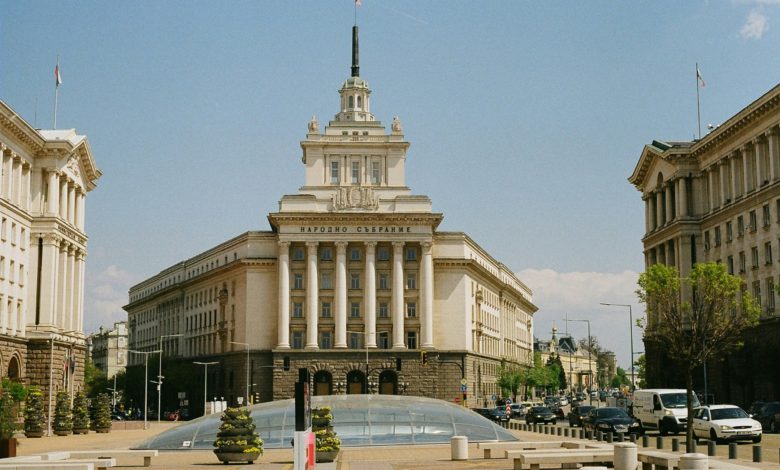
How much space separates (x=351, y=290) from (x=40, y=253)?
45199 mm

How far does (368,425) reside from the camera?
54469 millimetres

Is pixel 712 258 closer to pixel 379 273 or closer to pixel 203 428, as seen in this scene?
pixel 379 273

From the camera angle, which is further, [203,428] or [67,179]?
[67,179]

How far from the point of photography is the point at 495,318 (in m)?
152

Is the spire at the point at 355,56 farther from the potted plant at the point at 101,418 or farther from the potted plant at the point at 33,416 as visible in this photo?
the potted plant at the point at 33,416

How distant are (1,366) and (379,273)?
182 ft

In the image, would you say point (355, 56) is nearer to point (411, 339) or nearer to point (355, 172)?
point (355, 172)

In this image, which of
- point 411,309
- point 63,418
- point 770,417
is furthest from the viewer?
point 411,309

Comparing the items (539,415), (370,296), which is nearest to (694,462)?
(539,415)

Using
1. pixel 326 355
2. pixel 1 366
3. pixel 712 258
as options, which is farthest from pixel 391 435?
pixel 326 355

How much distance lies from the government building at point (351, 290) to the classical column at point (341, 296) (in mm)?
111

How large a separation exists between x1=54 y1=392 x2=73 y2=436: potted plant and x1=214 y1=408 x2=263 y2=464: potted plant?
39.6m

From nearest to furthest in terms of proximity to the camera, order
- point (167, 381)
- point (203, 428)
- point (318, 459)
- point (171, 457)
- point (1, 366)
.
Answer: point (318, 459) → point (171, 457) → point (203, 428) → point (1, 366) → point (167, 381)

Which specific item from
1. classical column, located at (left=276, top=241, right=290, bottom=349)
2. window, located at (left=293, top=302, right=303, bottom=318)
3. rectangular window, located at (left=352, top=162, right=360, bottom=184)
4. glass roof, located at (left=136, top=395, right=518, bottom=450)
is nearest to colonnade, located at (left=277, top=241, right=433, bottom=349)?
classical column, located at (left=276, top=241, right=290, bottom=349)
